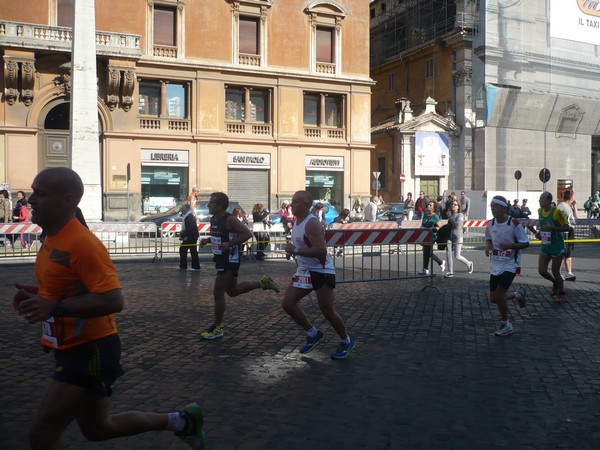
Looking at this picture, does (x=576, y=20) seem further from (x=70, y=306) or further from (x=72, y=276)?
(x=70, y=306)

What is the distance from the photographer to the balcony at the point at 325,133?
37312 millimetres

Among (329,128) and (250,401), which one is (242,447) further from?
(329,128)

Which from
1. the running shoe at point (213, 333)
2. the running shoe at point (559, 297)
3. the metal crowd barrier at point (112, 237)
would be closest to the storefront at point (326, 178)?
the metal crowd barrier at point (112, 237)

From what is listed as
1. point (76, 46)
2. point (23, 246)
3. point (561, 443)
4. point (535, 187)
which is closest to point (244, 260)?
point (23, 246)

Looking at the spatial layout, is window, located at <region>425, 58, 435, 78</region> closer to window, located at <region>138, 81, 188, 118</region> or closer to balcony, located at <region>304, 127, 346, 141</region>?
balcony, located at <region>304, 127, 346, 141</region>

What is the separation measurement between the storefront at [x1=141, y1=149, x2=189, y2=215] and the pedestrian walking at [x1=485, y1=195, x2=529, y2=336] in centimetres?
2624

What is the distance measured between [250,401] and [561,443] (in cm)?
239

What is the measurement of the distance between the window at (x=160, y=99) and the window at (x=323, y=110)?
668 centimetres

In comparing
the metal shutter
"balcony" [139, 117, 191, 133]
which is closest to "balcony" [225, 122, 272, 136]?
the metal shutter

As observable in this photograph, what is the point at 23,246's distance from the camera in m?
19.4

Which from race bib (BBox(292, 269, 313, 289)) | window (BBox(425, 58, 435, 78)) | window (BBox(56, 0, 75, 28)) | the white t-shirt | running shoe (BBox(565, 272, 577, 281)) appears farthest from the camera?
window (BBox(425, 58, 435, 78))

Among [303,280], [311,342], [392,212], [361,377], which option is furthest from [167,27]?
[361,377]

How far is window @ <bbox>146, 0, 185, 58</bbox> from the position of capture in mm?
33406

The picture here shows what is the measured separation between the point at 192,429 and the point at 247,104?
32354mm
